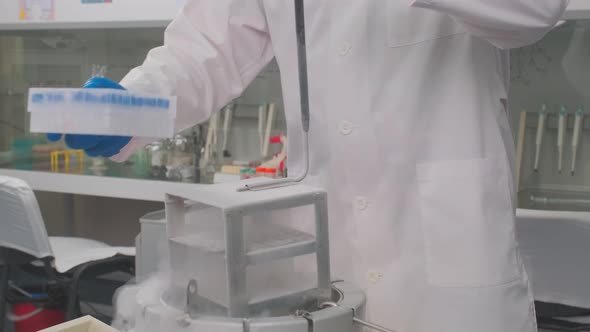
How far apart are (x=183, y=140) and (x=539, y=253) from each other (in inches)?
68.6

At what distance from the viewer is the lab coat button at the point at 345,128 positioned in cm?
110

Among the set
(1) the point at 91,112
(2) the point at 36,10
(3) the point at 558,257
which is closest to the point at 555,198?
(3) the point at 558,257

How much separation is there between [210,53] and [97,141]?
1.23 feet

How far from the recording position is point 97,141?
2.92 ft

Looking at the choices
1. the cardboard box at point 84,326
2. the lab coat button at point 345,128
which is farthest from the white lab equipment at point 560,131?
the cardboard box at point 84,326

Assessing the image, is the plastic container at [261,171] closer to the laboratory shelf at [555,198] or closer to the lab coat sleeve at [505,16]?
the laboratory shelf at [555,198]

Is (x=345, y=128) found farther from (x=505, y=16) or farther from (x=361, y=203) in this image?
(x=505, y=16)

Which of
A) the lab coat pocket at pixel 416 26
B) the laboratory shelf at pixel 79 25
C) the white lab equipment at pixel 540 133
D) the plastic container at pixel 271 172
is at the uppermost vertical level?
the laboratory shelf at pixel 79 25

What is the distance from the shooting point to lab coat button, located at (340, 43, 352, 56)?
1.10 m

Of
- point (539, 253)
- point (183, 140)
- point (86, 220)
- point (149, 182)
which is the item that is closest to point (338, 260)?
point (539, 253)

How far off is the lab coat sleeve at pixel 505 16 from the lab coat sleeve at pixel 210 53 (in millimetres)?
461

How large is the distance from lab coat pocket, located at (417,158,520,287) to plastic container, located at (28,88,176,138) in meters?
0.44

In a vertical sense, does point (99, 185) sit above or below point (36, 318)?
above

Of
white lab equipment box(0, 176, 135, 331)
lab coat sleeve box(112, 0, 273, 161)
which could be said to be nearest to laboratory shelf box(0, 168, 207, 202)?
white lab equipment box(0, 176, 135, 331)
